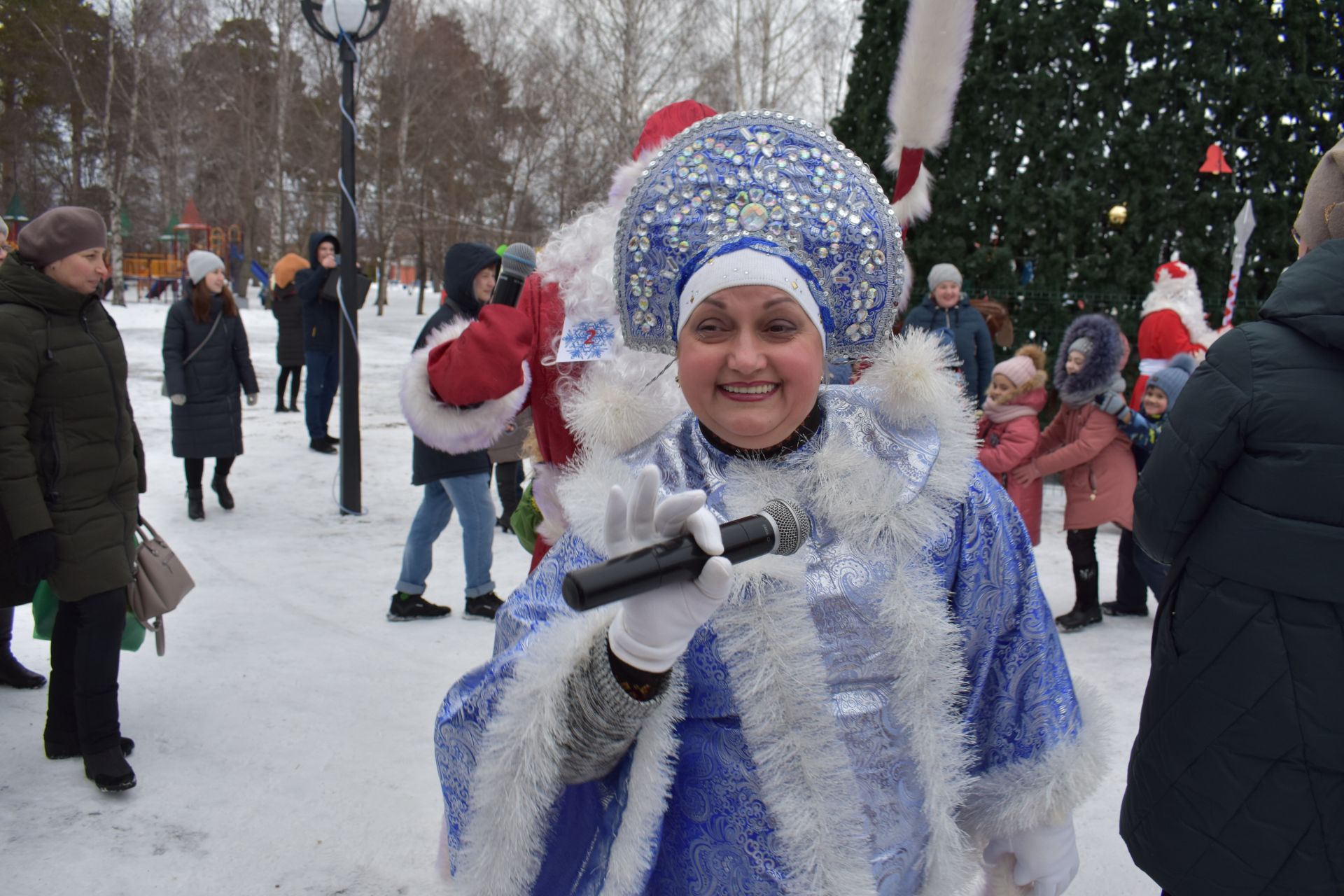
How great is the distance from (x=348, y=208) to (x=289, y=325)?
354cm

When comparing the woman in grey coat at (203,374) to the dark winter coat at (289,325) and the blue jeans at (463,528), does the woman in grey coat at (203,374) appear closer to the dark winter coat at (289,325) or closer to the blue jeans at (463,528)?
the blue jeans at (463,528)

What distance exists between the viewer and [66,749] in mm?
3420

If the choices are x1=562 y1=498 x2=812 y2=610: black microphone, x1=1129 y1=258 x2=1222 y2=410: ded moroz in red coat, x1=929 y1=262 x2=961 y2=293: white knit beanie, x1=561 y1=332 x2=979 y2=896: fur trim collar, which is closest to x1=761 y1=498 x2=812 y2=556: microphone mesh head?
x1=562 y1=498 x2=812 y2=610: black microphone

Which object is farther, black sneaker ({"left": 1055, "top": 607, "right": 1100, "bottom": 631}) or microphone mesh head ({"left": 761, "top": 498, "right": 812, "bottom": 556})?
black sneaker ({"left": 1055, "top": 607, "right": 1100, "bottom": 631})

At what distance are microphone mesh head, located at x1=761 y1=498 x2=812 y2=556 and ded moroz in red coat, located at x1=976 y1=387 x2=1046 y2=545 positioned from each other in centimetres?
389

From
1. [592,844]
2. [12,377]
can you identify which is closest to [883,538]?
[592,844]

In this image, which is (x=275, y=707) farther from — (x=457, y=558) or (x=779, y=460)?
(x=779, y=460)

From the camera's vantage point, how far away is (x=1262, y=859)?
75.2 inches

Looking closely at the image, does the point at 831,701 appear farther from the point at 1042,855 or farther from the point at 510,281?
the point at 510,281

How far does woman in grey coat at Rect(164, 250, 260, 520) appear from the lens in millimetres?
6539

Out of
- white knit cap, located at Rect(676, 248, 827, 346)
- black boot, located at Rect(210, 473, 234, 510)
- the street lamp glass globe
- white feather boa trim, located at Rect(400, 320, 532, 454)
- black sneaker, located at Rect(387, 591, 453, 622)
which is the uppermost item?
the street lamp glass globe

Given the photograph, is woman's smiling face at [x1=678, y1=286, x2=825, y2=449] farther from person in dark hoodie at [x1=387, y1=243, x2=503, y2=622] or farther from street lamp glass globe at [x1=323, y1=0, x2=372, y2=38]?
street lamp glass globe at [x1=323, y1=0, x2=372, y2=38]

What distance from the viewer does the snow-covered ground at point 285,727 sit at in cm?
289

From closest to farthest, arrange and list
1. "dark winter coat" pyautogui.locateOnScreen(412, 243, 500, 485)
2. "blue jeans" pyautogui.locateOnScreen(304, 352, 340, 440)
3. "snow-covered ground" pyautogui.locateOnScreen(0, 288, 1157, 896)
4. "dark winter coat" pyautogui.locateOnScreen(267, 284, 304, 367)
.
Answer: "snow-covered ground" pyautogui.locateOnScreen(0, 288, 1157, 896)
"dark winter coat" pyautogui.locateOnScreen(412, 243, 500, 485)
"blue jeans" pyautogui.locateOnScreen(304, 352, 340, 440)
"dark winter coat" pyautogui.locateOnScreen(267, 284, 304, 367)
